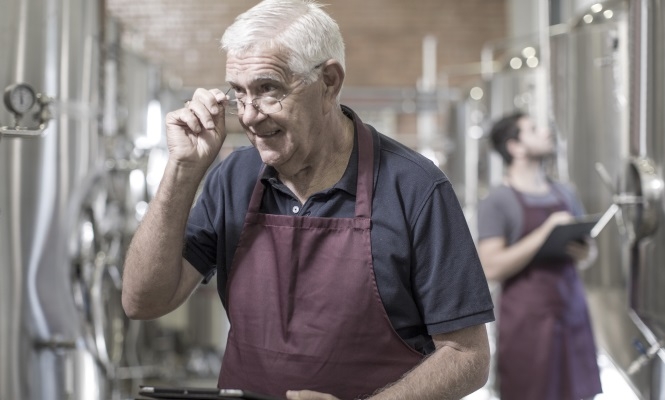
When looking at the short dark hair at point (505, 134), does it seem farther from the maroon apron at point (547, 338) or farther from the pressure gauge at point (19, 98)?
the pressure gauge at point (19, 98)

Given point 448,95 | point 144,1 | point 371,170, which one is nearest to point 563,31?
point 371,170

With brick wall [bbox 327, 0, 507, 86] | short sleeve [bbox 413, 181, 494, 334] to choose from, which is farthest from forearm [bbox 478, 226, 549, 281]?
brick wall [bbox 327, 0, 507, 86]

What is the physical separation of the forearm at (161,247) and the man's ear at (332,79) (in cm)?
28

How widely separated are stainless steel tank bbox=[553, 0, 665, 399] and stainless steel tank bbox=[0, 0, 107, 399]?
1.58 m

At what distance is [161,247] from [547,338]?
7.09 feet

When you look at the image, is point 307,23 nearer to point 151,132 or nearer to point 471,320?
point 471,320

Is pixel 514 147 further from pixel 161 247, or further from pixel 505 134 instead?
pixel 161 247

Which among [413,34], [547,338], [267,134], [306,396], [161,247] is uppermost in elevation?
[413,34]

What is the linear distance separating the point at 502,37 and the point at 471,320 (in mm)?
7640

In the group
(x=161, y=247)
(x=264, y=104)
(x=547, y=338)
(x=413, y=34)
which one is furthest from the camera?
(x=413, y=34)

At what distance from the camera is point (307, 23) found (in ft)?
6.06

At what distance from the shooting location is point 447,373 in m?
1.85

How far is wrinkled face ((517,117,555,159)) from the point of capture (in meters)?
4.06

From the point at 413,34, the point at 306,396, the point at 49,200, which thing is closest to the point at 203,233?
the point at 306,396
